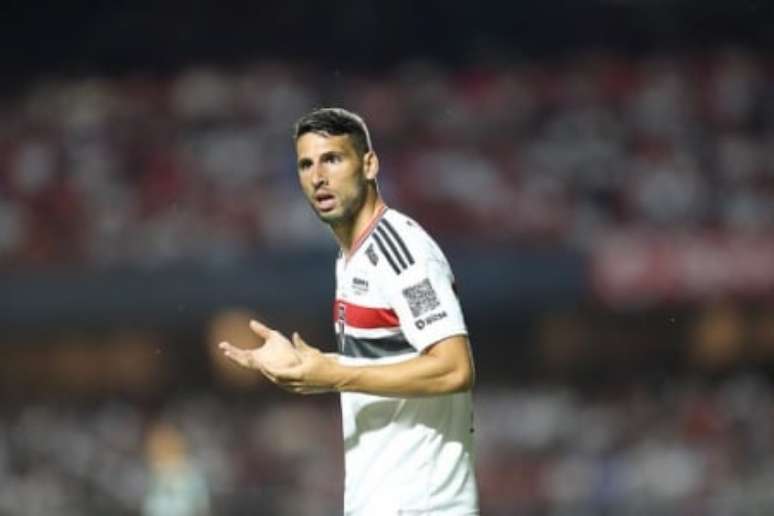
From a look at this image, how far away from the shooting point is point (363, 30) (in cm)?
1933

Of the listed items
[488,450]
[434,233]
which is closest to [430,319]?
[488,450]

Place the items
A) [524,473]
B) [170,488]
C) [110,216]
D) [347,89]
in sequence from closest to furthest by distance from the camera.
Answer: [170,488] → [524,473] → [110,216] → [347,89]

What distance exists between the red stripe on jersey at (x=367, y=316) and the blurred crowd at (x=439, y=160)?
39.9ft

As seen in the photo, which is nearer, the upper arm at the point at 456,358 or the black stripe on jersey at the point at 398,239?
the upper arm at the point at 456,358

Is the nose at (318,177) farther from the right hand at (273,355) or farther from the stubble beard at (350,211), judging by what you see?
the right hand at (273,355)

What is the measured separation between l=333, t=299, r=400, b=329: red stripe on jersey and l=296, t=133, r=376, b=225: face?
245 millimetres

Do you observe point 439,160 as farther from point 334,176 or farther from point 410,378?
point 410,378

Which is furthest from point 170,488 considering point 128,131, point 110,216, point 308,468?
point 128,131

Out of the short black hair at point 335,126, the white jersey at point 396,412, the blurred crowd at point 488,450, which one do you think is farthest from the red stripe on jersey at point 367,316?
the blurred crowd at point 488,450

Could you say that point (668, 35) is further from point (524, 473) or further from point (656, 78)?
point (524, 473)

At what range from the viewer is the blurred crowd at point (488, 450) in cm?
1420

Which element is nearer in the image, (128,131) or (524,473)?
(524,473)

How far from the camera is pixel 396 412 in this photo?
4539mm

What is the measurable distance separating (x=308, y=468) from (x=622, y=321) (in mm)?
4299
